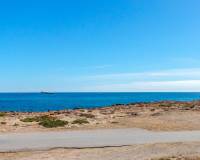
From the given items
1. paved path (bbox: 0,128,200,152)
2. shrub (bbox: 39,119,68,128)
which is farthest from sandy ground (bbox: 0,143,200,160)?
shrub (bbox: 39,119,68,128)

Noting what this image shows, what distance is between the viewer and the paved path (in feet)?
50.2

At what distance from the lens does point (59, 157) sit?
522 inches

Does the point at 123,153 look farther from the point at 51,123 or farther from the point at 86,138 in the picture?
the point at 51,123

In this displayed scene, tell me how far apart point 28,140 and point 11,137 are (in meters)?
1.13

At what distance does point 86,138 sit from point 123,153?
138 inches

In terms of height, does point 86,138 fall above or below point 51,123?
below

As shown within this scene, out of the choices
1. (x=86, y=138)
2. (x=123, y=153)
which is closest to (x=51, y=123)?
(x=86, y=138)

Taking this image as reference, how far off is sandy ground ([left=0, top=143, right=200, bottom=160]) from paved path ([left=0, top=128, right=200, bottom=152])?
0.84 m

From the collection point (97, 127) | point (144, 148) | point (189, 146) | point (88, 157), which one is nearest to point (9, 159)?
point (88, 157)

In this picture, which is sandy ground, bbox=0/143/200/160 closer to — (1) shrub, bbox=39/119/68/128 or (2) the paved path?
(2) the paved path

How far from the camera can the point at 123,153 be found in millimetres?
13906

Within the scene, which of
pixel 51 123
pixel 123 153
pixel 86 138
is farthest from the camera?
pixel 51 123

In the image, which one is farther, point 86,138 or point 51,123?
point 51,123

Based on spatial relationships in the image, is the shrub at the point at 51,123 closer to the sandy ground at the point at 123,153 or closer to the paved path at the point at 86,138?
the paved path at the point at 86,138
